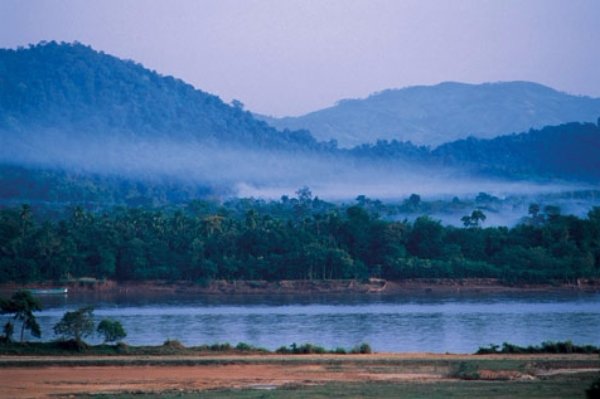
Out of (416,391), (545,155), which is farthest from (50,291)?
(545,155)

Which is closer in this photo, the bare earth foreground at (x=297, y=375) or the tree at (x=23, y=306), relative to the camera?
the bare earth foreground at (x=297, y=375)

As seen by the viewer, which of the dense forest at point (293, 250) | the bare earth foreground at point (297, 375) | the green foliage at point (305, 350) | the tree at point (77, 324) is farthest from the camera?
the dense forest at point (293, 250)

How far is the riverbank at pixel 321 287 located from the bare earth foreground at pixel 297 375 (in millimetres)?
37593

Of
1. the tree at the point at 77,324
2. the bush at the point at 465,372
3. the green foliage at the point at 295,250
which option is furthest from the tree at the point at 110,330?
the green foliage at the point at 295,250

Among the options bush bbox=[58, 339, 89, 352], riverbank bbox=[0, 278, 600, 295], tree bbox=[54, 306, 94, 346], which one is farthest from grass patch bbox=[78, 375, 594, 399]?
riverbank bbox=[0, 278, 600, 295]

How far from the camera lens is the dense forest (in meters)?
71.9

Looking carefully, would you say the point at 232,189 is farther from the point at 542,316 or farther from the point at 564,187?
the point at 542,316

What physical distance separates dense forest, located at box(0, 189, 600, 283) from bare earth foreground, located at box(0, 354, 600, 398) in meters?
39.2

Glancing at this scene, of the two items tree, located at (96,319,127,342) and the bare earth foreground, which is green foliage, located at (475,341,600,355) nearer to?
the bare earth foreground

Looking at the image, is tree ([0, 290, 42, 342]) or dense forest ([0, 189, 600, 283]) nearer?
tree ([0, 290, 42, 342])

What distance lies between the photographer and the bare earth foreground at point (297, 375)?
2600 centimetres

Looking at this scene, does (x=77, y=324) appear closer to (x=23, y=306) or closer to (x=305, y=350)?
(x=23, y=306)

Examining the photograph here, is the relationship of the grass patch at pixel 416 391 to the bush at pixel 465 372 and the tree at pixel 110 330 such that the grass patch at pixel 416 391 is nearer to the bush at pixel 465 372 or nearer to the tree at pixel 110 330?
the bush at pixel 465 372

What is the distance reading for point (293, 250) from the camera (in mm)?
73625
